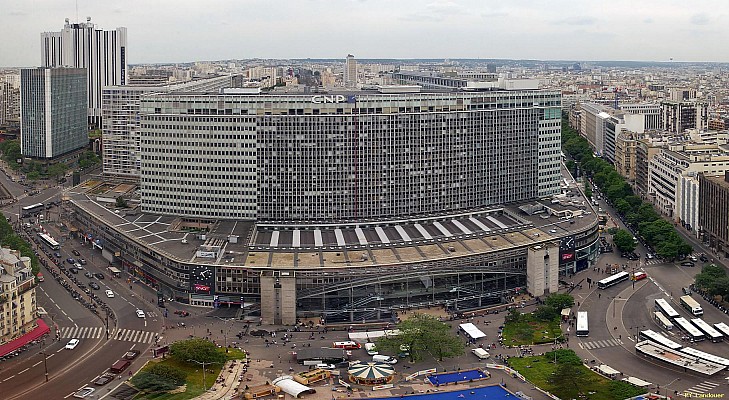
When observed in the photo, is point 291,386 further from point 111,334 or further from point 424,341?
point 111,334

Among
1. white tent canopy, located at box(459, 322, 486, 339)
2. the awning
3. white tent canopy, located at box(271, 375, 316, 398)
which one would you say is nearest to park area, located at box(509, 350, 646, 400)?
white tent canopy, located at box(459, 322, 486, 339)

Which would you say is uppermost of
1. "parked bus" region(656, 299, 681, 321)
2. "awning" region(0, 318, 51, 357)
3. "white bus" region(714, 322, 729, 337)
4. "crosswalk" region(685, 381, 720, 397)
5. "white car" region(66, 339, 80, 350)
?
"parked bus" region(656, 299, 681, 321)

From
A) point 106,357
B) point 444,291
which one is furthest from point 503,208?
point 106,357

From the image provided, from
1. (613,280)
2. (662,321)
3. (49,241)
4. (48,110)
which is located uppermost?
(48,110)

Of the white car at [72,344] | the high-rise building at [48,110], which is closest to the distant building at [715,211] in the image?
the white car at [72,344]

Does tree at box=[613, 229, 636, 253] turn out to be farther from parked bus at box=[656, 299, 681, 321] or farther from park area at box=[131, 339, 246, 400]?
park area at box=[131, 339, 246, 400]

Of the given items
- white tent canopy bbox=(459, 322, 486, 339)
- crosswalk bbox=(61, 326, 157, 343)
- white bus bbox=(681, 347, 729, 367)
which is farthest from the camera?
crosswalk bbox=(61, 326, 157, 343)

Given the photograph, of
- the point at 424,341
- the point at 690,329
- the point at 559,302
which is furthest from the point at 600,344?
the point at 424,341

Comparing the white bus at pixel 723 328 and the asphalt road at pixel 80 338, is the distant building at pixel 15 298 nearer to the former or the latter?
the asphalt road at pixel 80 338
